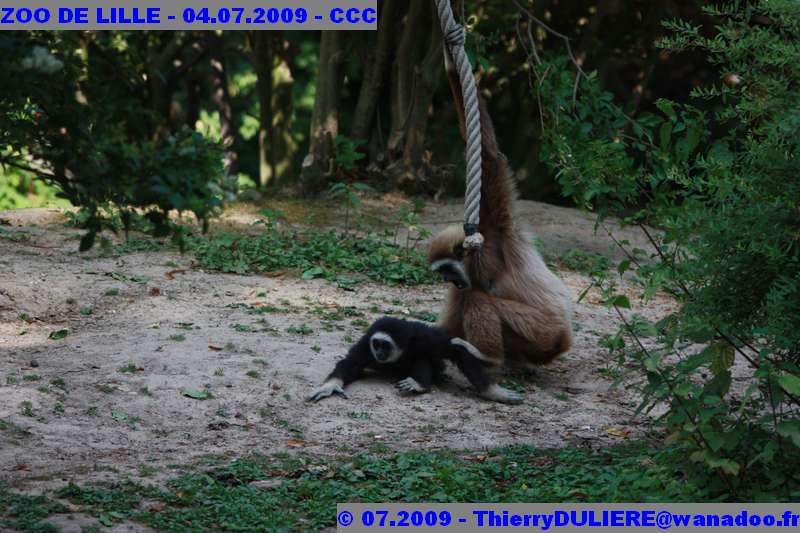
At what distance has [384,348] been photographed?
749 centimetres

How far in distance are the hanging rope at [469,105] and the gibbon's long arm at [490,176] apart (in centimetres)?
21

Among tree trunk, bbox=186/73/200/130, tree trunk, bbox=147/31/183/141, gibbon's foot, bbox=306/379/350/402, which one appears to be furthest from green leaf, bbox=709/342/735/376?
tree trunk, bbox=186/73/200/130

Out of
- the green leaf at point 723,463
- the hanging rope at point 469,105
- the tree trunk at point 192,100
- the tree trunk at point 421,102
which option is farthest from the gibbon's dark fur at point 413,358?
the tree trunk at point 192,100

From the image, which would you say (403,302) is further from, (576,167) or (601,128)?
(576,167)

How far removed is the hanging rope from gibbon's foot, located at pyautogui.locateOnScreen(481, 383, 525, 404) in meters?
1.30

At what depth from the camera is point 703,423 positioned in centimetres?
470

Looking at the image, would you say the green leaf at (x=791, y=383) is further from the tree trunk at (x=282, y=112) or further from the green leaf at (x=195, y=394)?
the tree trunk at (x=282, y=112)

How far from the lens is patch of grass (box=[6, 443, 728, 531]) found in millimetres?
4953

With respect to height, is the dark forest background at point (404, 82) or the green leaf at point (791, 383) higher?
the dark forest background at point (404, 82)

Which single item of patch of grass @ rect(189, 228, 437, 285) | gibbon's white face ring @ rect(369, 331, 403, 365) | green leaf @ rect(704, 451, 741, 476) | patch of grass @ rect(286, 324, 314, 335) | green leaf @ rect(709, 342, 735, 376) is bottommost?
patch of grass @ rect(286, 324, 314, 335)

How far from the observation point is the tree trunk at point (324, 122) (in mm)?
13484

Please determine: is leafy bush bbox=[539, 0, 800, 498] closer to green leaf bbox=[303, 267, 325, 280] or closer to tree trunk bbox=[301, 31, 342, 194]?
green leaf bbox=[303, 267, 325, 280]

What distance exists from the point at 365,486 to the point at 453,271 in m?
2.57

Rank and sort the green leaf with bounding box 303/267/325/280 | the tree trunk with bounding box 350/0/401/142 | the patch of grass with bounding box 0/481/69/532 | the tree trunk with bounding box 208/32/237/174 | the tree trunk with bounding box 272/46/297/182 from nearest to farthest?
1. the patch of grass with bounding box 0/481/69/532
2. the green leaf with bounding box 303/267/325/280
3. the tree trunk with bounding box 350/0/401/142
4. the tree trunk with bounding box 272/46/297/182
5. the tree trunk with bounding box 208/32/237/174
